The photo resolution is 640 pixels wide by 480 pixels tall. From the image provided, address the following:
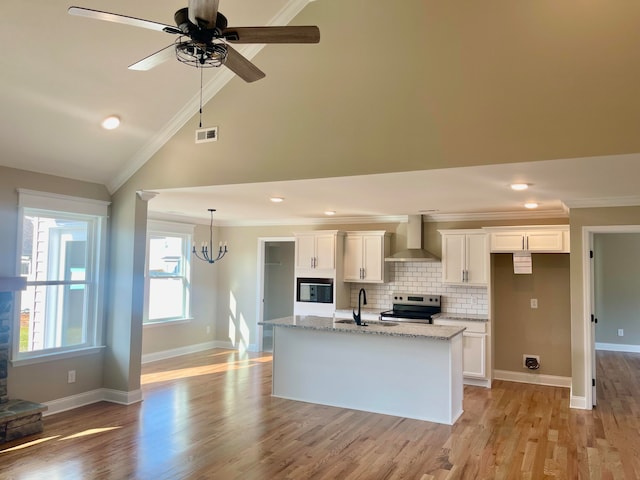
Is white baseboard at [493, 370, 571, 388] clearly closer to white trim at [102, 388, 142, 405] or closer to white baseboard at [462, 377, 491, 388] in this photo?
white baseboard at [462, 377, 491, 388]

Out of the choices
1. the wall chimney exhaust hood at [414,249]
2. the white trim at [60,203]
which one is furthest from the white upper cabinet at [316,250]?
the white trim at [60,203]

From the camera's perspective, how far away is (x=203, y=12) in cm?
229

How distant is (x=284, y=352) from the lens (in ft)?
19.2

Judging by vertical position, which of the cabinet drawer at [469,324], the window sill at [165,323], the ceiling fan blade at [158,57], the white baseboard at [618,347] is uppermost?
the ceiling fan blade at [158,57]

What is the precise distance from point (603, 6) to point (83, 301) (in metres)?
5.75

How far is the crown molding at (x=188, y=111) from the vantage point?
4684 millimetres

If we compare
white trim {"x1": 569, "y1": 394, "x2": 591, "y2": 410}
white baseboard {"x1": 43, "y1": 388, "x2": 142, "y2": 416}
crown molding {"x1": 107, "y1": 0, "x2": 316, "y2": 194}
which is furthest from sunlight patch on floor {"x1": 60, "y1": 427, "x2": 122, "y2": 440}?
white trim {"x1": 569, "y1": 394, "x2": 591, "y2": 410}

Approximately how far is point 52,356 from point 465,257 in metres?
5.26

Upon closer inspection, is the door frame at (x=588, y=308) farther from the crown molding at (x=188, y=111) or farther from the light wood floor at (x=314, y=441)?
the crown molding at (x=188, y=111)

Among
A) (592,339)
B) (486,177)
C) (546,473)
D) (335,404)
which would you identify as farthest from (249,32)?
(592,339)

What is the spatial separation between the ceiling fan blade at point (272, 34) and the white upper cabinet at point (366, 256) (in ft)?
16.6

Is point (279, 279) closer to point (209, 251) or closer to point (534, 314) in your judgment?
point (209, 251)

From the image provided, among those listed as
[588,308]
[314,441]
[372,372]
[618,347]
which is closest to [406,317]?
[372,372]

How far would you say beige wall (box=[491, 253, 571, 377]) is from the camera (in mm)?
6582
